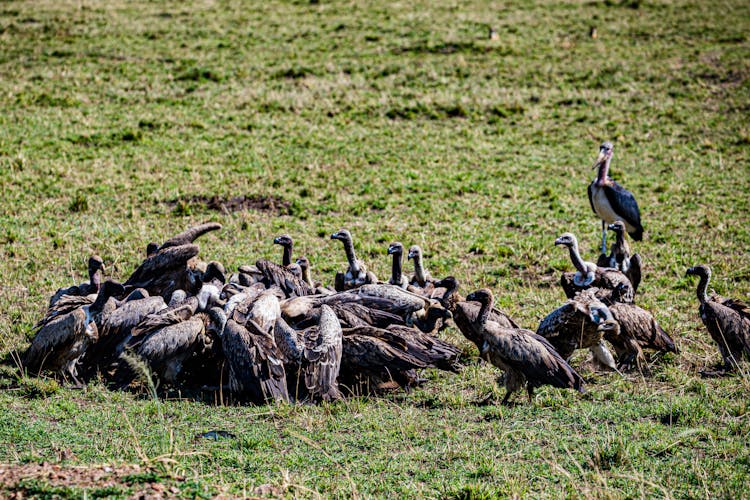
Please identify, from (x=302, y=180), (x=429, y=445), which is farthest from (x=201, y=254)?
(x=429, y=445)

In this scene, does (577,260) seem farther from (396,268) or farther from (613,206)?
(613,206)

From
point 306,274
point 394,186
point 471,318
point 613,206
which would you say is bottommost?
point 306,274

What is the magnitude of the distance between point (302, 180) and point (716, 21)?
55.8ft

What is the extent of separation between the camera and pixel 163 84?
2042cm

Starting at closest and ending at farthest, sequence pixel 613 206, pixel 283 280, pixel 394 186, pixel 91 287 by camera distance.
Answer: pixel 91 287, pixel 283 280, pixel 613 206, pixel 394 186

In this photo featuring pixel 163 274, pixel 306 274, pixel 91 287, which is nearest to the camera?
pixel 91 287

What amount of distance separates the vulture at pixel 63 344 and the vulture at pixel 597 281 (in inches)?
203

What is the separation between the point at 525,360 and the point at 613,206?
18.2 ft

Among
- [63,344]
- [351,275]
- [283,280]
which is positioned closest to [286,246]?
[351,275]

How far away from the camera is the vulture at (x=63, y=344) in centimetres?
762

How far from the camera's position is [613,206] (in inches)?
481

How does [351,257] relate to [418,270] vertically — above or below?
above

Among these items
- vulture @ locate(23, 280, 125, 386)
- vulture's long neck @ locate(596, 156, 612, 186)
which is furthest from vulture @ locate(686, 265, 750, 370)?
vulture @ locate(23, 280, 125, 386)

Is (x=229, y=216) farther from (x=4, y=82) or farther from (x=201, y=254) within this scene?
(x=4, y=82)
